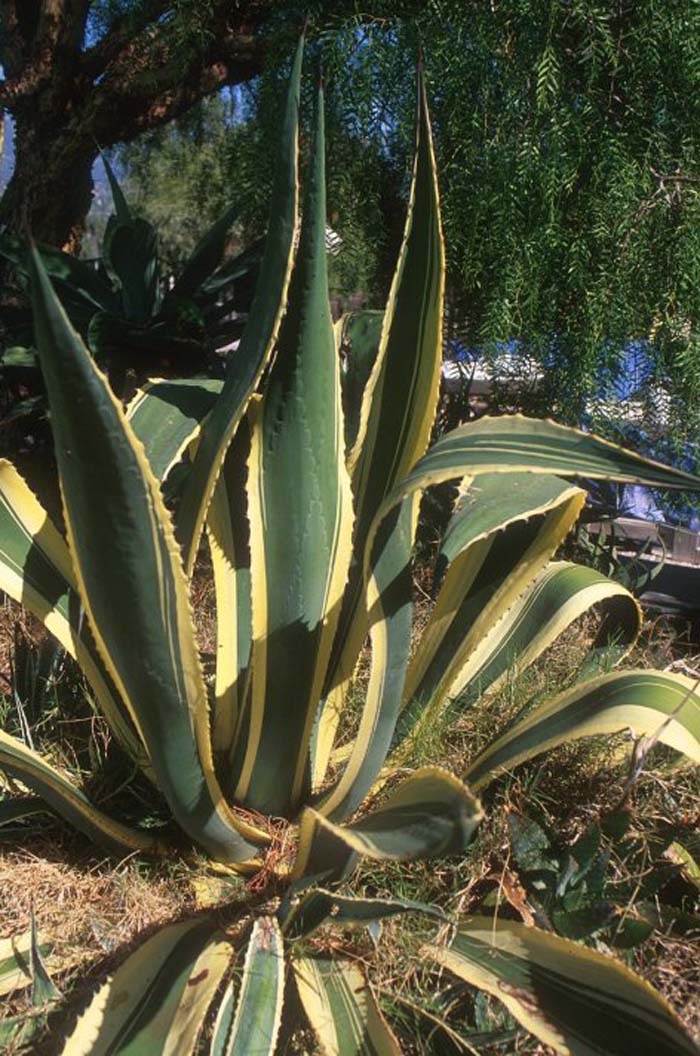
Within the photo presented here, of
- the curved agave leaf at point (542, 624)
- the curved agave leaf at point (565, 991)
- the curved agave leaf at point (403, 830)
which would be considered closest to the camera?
the curved agave leaf at point (403, 830)

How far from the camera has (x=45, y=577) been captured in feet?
5.56

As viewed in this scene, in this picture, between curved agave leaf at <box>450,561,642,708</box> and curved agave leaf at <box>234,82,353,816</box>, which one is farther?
curved agave leaf at <box>450,561,642,708</box>

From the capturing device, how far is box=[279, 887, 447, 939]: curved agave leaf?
1236 mm

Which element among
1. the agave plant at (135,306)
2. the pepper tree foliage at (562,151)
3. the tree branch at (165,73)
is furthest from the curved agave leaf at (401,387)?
the tree branch at (165,73)

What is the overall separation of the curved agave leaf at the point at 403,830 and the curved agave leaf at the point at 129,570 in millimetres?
199

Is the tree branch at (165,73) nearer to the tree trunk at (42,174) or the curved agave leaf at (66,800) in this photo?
the tree trunk at (42,174)

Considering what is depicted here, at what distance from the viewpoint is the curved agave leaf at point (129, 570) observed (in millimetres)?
1109

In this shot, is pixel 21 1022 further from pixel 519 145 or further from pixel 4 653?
pixel 519 145

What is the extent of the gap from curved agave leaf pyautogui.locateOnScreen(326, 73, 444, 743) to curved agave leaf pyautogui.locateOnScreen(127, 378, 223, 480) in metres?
0.26

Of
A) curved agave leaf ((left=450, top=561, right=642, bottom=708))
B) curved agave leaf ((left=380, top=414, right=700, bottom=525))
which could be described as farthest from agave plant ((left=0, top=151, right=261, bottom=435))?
curved agave leaf ((left=380, top=414, right=700, bottom=525))

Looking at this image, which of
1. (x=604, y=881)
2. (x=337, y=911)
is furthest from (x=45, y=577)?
(x=604, y=881)

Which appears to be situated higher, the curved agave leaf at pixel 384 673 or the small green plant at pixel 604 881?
the curved agave leaf at pixel 384 673

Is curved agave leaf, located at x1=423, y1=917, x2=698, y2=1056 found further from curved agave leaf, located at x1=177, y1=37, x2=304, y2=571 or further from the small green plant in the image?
curved agave leaf, located at x1=177, y1=37, x2=304, y2=571

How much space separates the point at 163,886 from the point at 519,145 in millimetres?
1902
